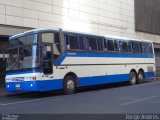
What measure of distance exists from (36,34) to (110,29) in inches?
749

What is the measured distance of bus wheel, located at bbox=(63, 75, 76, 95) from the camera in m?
18.6

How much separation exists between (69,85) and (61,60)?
58.8 inches

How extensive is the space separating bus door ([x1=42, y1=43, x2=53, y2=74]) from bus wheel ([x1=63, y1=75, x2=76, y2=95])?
1.34 meters

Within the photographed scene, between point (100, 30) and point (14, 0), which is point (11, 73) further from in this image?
point (100, 30)

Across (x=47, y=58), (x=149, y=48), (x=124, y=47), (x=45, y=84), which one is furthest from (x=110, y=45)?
(x=45, y=84)

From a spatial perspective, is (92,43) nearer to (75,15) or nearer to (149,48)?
(149,48)

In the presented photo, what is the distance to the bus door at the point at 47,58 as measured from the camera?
1741 centimetres

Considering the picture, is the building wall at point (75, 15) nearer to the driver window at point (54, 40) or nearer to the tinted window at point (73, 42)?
the tinted window at point (73, 42)

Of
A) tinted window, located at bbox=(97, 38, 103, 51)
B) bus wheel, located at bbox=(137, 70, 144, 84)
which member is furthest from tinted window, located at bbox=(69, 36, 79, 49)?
bus wheel, located at bbox=(137, 70, 144, 84)

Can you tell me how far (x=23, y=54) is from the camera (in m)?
17.7

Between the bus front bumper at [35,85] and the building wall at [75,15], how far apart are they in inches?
294

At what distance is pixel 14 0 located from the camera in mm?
24969

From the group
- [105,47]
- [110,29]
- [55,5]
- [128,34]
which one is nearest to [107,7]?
[110,29]

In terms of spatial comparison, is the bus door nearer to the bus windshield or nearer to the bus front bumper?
the bus windshield
